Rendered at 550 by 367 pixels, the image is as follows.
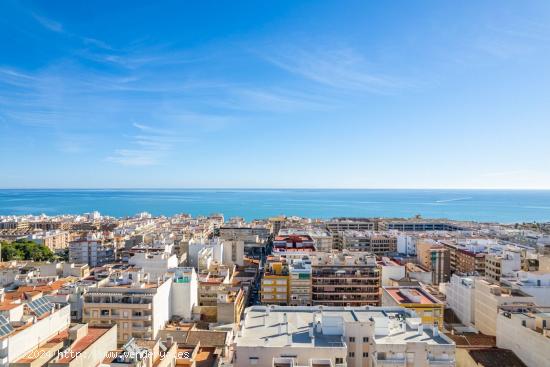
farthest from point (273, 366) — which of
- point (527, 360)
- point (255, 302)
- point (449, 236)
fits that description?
point (449, 236)

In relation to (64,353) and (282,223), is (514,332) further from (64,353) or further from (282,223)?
(282,223)

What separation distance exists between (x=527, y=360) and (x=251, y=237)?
49.3 m

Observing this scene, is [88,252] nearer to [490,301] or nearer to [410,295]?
[410,295]

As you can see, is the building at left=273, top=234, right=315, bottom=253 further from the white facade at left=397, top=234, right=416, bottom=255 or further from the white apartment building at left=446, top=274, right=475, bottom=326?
the white apartment building at left=446, top=274, right=475, bottom=326

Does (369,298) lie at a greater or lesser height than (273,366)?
lesser

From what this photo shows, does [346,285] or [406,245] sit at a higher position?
[346,285]

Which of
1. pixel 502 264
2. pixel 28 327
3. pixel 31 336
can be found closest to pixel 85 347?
pixel 31 336

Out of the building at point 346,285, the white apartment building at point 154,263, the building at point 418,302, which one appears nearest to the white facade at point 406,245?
the building at point 346,285

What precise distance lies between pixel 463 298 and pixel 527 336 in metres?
A: 9.51

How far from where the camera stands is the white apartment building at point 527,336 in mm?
18062

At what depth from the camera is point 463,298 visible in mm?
28578

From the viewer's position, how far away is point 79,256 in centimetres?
5456

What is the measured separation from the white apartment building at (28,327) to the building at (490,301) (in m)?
23.6

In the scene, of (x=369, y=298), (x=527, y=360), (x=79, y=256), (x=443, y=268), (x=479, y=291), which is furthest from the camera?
(x=79, y=256)
